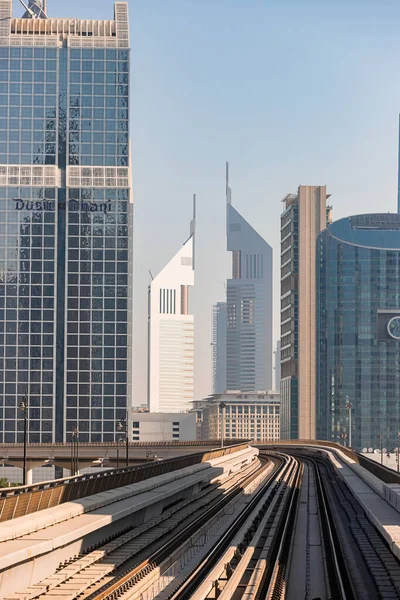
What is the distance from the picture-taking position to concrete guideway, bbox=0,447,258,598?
3297cm

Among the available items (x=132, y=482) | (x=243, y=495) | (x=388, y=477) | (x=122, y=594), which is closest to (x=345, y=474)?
(x=243, y=495)

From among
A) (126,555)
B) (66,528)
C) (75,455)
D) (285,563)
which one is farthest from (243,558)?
(75,455)

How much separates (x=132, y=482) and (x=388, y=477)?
47.6 ft

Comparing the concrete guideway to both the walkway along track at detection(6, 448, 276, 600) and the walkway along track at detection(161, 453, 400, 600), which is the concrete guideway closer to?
the walkway along track at detection(6, 448, 276, 600)

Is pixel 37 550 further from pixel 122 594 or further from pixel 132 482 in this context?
→ pixel 132 482

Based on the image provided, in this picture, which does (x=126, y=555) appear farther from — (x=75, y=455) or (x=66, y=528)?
(x=75, y=455)

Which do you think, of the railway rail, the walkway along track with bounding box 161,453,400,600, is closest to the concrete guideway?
the railway rail

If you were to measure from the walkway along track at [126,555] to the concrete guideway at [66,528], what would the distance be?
0.41 metres

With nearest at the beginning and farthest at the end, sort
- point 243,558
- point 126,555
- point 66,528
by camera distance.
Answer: point 66,528 < point 243,558 < point 126,555

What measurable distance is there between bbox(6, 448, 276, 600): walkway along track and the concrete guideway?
1.36 ft

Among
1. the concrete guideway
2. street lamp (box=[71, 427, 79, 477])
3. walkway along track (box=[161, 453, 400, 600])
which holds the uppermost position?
the concrete guideway

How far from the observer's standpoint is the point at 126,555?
44.1 metres

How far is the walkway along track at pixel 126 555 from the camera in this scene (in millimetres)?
34812

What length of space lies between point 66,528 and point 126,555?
555cm
